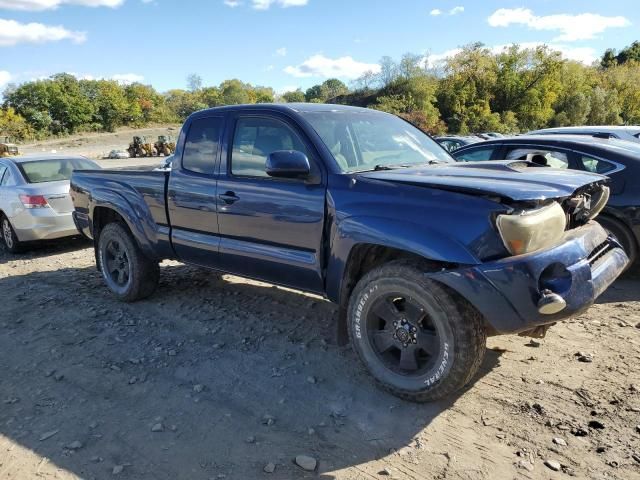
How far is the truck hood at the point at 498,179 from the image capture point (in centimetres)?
281

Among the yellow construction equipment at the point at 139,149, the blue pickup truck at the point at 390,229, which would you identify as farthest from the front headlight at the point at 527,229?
the yellow construction equipment at the point at 139,149

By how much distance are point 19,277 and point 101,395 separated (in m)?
4.06

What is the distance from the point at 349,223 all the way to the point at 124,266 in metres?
3.24

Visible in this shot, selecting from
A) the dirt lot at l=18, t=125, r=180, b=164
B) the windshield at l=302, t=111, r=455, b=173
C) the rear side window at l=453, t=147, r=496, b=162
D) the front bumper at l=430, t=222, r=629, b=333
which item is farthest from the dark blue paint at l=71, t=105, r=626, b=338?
the dirt lot at l=18, t=125, r=180, b=164

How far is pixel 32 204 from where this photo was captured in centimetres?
754

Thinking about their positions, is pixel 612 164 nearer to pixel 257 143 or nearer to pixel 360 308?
pixel 360 308

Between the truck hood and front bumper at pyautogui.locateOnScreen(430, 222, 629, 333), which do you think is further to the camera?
the truck hood

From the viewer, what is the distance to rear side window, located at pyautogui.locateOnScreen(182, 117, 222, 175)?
4379mm

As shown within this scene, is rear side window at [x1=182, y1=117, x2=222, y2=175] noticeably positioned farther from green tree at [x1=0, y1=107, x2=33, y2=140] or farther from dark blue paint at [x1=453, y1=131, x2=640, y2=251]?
green tree at [x1=0, y1=107, x2=33, y2=140]

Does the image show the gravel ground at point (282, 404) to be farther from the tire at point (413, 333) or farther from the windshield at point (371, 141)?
the windshield at point (371, 141)

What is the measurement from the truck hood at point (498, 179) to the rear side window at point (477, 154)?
9.73ft

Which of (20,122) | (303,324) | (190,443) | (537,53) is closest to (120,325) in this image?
(303,324)

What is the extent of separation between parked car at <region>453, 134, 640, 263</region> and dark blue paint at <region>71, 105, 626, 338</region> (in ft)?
6.39

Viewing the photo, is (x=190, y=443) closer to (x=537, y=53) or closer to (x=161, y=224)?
(x=161, y=224)
